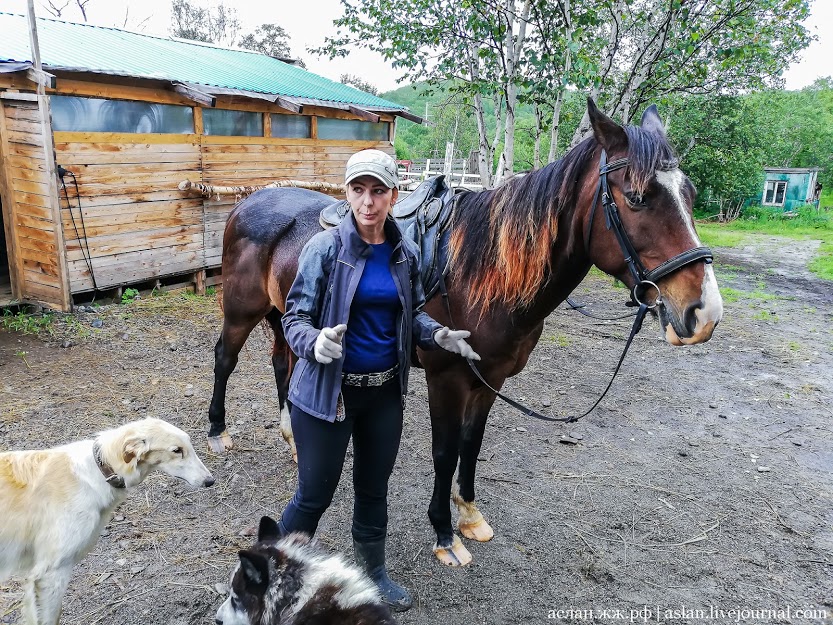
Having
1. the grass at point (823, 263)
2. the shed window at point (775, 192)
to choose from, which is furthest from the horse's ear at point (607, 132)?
the shed window at point (775, 192)

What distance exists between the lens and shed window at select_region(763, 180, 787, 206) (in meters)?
27.8

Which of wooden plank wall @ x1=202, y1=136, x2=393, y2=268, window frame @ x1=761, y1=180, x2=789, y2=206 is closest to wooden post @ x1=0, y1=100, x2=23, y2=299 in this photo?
wooden plank wall @ x1=202, y1=136, x2=393, y2=268

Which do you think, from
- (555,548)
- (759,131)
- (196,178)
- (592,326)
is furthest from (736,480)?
(759,131)

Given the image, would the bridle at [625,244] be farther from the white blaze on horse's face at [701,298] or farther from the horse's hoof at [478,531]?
the horse's hoof at [478,531]

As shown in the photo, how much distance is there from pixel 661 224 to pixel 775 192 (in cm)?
3194

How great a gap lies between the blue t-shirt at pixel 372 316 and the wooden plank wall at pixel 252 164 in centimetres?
732

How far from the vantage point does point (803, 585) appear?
114 inches

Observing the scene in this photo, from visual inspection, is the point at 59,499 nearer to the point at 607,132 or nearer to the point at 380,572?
the point at 380,572

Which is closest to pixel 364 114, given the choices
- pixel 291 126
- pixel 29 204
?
pixel 291 126

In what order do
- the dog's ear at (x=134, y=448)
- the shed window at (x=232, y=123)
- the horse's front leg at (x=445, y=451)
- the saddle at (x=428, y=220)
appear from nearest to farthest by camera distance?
the dog's ear at (x=134, y=448)
the horse's front leg at (x=445, y=451)
the saddle at (x=428, y=220)
the shed window at (x=232, y=123)

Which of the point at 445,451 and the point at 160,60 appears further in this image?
the point at 160,60

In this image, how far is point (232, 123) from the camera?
8812 mm

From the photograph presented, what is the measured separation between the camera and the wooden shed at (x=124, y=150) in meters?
6.57

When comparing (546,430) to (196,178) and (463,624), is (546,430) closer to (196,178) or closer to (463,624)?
(463,624)
